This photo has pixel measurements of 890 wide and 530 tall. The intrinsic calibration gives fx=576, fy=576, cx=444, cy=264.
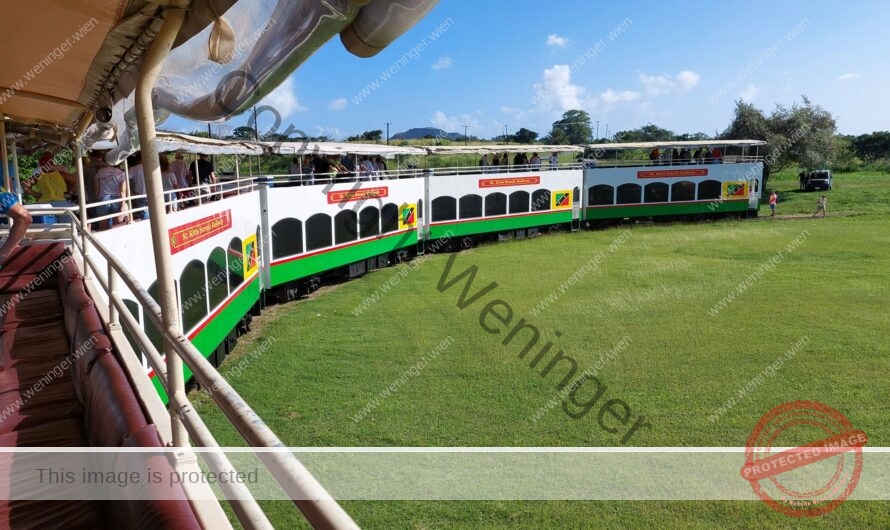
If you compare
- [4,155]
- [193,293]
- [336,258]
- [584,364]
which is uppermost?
[4,155]

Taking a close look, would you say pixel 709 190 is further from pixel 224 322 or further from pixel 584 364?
pixel 224 322

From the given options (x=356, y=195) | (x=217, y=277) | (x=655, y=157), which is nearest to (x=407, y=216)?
(x=356, y=195)

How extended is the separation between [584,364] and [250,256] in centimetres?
735

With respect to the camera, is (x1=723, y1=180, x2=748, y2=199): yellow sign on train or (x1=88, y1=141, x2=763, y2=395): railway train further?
(x1=723, y1=180, x2=748, y2=199): yellow sign on train

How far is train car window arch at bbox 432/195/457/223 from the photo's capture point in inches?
858

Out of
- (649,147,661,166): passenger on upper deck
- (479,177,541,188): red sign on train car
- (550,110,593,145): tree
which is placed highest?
(550,110,593,145): tree

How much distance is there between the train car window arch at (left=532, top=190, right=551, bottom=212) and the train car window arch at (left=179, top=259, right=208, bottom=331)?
1800cm

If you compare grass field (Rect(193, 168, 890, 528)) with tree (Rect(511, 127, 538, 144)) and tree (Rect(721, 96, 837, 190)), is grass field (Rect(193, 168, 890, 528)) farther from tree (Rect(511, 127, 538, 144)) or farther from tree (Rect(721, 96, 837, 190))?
tree (Rect(511, 127, 538, 144))

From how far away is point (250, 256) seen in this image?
1236 cm

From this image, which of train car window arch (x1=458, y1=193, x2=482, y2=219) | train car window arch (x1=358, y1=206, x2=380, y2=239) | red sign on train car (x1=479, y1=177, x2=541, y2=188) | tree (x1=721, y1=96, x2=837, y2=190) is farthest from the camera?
tree (x1=721, y1=96, x2=837, y2=190)

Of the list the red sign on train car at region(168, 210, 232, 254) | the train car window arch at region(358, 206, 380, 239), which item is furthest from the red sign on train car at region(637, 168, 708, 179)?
the red sign on train car at region(168, 210, 232, 254)

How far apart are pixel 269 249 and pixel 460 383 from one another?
7039mm

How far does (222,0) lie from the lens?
159 centimetres

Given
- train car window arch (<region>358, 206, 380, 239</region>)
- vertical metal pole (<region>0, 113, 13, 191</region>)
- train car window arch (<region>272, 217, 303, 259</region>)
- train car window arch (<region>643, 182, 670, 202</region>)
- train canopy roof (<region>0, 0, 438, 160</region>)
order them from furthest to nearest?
train car window arch (<region>643, 182, 670, 202</region>), train car window arch (<region>358, 206, 380, 239</region>), train car window arch (<region>272, 217, 303, 259</region>), vertical metal pole (<region>0, 113, 13, 191</region>), train canopy roof (<region>0, 0, 438, 160</region>)
